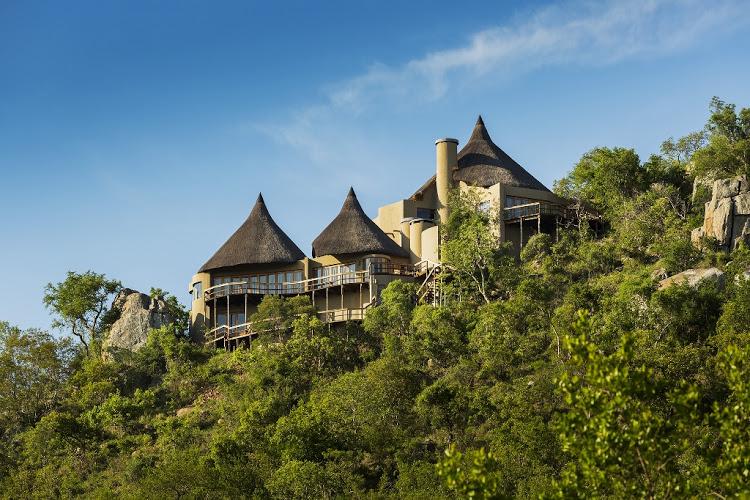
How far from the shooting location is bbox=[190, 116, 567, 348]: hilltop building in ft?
139

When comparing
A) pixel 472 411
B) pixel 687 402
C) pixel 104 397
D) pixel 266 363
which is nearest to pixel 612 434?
pixel 687 402

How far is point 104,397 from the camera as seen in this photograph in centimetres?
3975

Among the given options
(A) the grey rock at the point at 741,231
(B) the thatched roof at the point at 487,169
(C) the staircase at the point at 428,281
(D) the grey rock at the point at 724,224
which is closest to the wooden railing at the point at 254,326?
(C) the staircase at the point at 428,281

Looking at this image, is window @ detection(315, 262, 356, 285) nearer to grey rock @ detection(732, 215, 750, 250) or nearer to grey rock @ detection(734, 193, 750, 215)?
grey rock @ detection(732, 215, 750, 250)

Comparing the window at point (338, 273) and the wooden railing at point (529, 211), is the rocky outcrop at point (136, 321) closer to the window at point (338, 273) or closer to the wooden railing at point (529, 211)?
the window at point (338, 273)

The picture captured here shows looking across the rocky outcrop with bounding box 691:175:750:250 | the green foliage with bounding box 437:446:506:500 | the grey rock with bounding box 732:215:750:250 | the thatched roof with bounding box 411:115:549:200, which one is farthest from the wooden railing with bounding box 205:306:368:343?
the green foliage with bounding box 437:446:506:500

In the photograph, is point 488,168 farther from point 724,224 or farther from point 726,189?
point 724,224

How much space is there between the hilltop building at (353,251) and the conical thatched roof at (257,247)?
0.14 ft

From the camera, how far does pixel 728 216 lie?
35812 mm

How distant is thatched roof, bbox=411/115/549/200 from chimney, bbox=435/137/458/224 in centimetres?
39

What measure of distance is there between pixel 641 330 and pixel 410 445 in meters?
7.90

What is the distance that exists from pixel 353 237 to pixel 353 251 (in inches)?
38.8

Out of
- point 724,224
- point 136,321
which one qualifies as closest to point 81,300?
point 136,321

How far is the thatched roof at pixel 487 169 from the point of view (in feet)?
147
